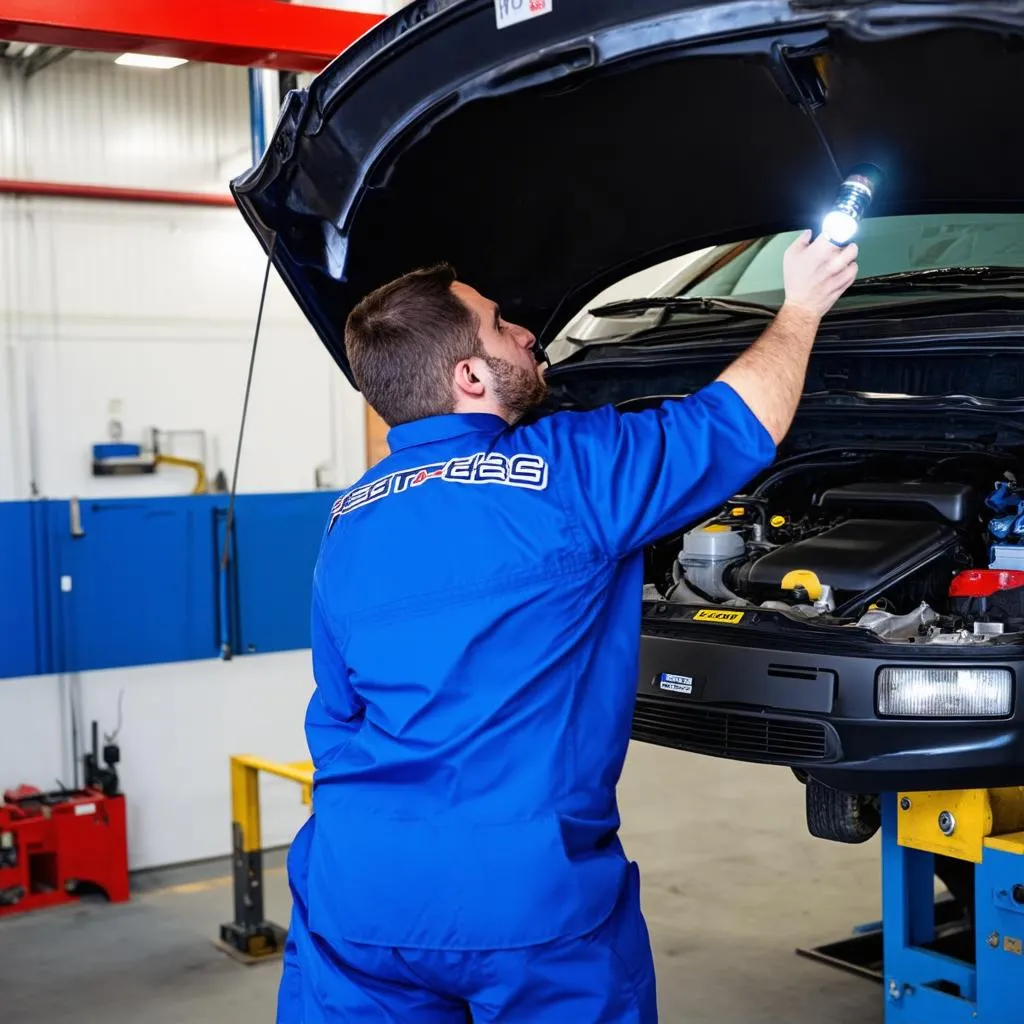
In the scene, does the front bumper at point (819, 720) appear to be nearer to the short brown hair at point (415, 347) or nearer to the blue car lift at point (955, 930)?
the blue car lift at point (955, 930)

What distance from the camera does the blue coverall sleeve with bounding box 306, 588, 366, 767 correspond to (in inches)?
76.0

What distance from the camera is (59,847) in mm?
4559

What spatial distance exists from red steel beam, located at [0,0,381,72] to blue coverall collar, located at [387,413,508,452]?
1.79 m

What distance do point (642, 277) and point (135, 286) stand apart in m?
2.16

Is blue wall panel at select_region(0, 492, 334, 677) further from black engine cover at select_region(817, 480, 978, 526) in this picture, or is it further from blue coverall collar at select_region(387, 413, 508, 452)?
blue coverall collar at select_region(387, 413, 508, 452)

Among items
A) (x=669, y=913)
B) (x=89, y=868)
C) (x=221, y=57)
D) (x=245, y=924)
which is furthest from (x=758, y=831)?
(x=221, y=57)

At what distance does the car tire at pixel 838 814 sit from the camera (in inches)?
114

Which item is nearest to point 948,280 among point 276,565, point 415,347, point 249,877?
point 415,347

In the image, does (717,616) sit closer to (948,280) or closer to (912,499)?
(912,499)

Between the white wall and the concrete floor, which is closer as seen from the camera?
the concrete floor

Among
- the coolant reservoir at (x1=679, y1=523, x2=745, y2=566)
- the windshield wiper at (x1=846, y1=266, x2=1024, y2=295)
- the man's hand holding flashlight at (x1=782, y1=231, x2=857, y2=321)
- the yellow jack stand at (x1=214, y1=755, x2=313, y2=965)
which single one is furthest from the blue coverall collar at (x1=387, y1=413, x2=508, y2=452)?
the yellow jack stand at (x1=214, y1=755, x2=313, y2=965)

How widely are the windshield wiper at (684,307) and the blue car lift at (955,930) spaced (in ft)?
3.55

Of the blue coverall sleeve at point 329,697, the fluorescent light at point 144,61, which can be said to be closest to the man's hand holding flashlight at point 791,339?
the blue coverall sleeve at point 329,697

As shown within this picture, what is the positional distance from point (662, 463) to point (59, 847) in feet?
11.4
